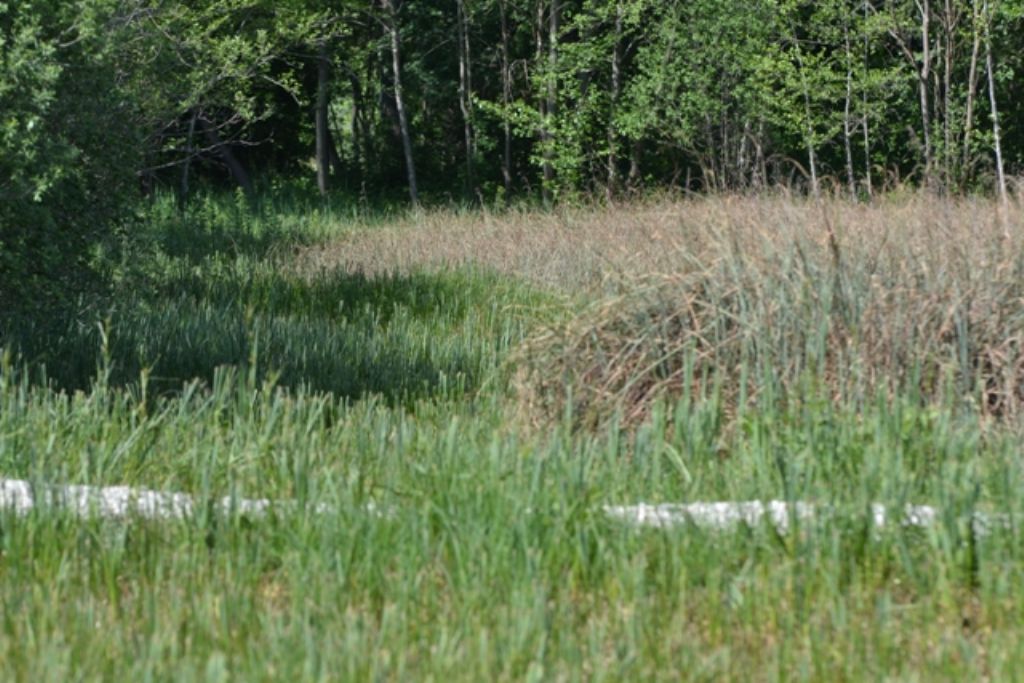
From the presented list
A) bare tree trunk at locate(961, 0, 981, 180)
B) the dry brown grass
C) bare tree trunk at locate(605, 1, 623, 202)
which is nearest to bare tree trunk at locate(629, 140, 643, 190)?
bare tree trunk at locate(605, 1, 623, 202)

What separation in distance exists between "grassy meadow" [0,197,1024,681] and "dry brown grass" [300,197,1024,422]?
0.06ft

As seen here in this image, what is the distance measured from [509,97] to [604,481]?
2361 centimetres

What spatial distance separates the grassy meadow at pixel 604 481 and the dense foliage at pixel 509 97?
4.38 ft

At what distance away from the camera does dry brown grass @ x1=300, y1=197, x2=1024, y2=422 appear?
630cm

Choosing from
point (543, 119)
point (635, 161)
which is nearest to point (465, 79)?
point (543, 119)

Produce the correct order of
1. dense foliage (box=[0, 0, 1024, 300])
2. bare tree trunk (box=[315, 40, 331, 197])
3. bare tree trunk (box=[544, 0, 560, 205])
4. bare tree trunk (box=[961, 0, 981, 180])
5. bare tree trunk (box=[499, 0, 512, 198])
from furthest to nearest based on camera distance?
1. bare tree trunk (box=[315, 40, 331, 197])
2. bare tree trunk (box=[499, 0, 512, 198])
3. bare tree trunk (box=[544, 0, 560, 205])
4. bare tree trunk (box=[961, 0, 981, 180])
5. dense foliage (box=[0, 0, 1024, 300])

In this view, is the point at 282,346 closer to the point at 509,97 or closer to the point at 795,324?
the point at 795,324

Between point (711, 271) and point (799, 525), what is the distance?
264 cm

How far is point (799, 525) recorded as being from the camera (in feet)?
14.0

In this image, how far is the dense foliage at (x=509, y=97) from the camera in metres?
8.84

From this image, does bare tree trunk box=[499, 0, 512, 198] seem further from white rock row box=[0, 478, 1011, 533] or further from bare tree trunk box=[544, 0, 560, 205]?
white rock row box=[0, 478, 1011, 533]

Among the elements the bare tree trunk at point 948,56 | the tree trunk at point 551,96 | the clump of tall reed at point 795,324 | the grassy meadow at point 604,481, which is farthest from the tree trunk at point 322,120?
the clump of tall reed at point 795,324

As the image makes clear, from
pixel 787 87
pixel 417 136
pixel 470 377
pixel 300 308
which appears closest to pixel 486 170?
pixel 417 136

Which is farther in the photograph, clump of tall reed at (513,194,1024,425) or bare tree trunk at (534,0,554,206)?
bare tree trunk at (534,0,554,206)
